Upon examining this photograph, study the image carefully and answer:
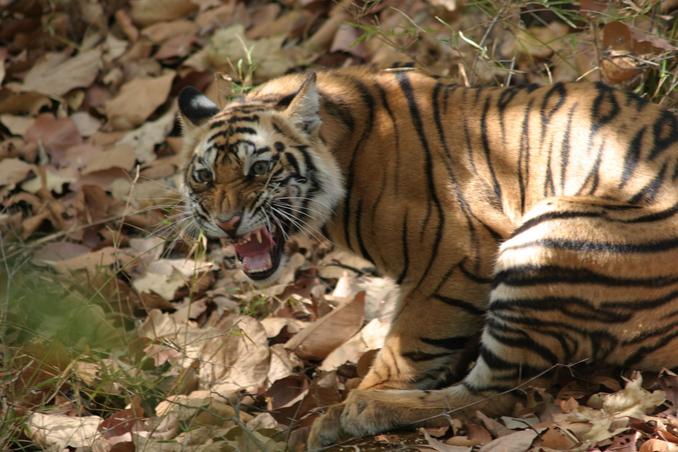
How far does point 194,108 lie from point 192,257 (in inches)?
52.9

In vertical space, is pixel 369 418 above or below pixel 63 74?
above

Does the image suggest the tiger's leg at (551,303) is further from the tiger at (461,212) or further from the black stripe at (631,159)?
the black stripe at (631,159)

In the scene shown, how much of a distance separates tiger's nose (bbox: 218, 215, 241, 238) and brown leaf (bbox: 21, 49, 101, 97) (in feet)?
11.3

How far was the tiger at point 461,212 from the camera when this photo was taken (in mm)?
3379

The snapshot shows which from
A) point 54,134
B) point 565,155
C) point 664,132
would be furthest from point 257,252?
point 54,134

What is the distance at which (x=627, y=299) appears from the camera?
3.37 metres

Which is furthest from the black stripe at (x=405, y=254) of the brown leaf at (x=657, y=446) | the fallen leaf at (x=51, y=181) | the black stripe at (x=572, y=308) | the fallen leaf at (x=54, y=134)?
the fallen leaf at (x=54, y=134)

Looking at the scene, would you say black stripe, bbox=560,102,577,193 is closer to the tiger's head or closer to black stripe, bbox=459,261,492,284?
black stripe, bbox=459,261,492,284

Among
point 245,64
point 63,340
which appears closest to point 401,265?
point 63,340

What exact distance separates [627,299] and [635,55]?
1.48m

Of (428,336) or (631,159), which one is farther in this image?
(428,336)

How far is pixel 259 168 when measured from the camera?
12.3 ft

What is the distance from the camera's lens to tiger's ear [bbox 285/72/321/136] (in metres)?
3.71

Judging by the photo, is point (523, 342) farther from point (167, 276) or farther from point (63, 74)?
point (63, 74)
